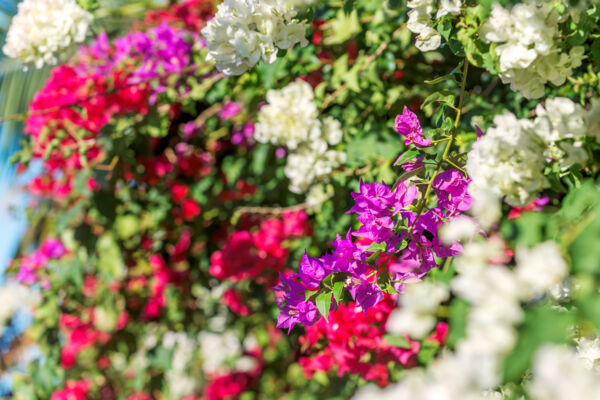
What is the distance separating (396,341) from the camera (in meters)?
1.08

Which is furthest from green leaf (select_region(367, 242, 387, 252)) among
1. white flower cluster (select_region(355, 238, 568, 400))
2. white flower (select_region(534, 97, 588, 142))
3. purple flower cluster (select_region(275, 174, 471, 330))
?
white flower cluster (select_region(355, 238, 568, 400))

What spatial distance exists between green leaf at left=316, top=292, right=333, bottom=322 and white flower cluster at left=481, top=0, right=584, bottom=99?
0.34m

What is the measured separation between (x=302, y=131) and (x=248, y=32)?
46cm

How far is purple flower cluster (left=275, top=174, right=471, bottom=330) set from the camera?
2.34 ft

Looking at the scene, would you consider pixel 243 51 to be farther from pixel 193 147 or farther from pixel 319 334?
pixel 193 147

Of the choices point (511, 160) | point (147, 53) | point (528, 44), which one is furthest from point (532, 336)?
point (147, 53)

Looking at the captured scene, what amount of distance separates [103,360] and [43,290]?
52cm

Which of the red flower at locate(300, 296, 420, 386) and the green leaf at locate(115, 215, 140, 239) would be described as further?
the green leaf at locate(115, 215, 140, 239)

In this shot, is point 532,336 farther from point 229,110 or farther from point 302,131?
point 229,110

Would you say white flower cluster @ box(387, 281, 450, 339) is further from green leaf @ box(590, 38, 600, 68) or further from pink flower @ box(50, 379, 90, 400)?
pink flower @ box(50, 379, 90, 400)

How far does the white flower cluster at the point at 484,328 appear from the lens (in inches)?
13.2

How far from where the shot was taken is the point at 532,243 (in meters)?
0.41

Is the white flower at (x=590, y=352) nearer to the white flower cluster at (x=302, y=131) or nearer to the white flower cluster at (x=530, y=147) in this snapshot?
the white flower cluster at (x=530, y=147)

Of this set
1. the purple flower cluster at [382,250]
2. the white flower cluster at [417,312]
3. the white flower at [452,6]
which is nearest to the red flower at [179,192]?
the purple flower cluster at [382,250]
